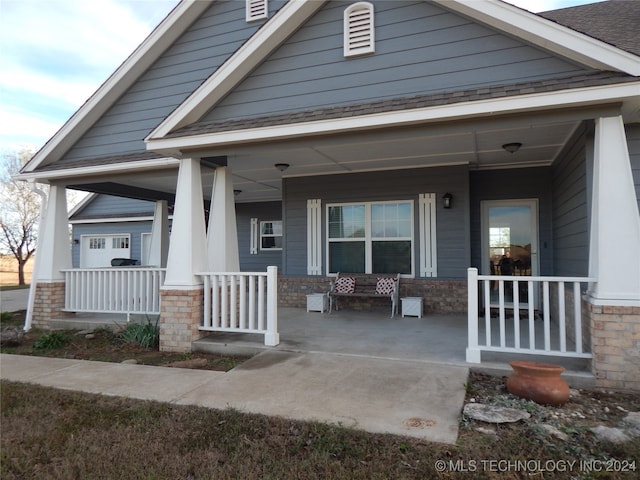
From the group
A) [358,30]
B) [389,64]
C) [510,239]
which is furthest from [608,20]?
[358,30]

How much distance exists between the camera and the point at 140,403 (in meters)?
3.70

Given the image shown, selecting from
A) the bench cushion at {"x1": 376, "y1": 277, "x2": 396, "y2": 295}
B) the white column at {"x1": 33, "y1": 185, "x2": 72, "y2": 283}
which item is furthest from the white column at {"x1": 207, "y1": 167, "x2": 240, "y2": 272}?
the white column at {"x1": 33, "y1": 185, "x2": 72, "y2": 283}

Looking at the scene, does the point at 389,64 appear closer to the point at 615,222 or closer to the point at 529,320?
the point at 615,222

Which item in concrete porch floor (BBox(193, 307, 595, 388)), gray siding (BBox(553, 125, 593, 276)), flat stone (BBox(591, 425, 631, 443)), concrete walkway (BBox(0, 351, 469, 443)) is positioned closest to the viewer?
flat stone (BBox(591, 425, 631, 443))

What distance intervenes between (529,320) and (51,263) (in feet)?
26.5

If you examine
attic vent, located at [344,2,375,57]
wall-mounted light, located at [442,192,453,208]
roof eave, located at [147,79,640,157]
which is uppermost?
attic vent, located at [344,2,375,57]

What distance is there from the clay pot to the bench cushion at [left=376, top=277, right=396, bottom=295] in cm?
410

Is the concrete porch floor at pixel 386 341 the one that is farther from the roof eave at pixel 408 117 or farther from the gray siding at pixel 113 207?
the gray siding at pixel 113 207

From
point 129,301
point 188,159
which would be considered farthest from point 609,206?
point 129,301

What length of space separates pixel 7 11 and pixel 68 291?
4719mm

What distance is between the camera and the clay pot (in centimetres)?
344

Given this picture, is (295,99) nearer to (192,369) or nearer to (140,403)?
(192,369)

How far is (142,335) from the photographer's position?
606cm

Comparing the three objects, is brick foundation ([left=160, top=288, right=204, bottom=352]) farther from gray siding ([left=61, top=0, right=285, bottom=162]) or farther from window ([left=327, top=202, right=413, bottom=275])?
window ([left=327, top=202, right=413, bottom=275])
